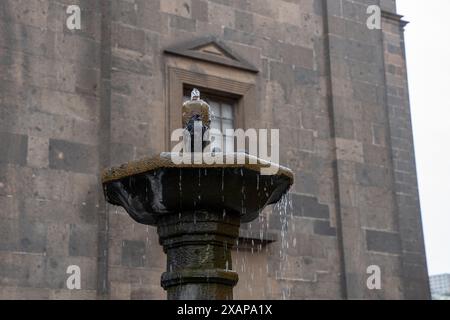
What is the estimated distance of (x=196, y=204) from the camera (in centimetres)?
796

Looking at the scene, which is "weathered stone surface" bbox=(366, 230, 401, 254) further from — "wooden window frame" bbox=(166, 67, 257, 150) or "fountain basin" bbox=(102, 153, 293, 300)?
"fountain basin" bbox=(102, 153, 293, 300)

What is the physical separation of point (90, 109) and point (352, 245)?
491 centimetres

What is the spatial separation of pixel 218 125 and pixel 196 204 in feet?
17.6

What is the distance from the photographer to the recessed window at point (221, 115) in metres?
13.1

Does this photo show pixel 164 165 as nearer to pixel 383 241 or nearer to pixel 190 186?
pixel 190 186

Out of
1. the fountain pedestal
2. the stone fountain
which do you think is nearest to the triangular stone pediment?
the stone fountain

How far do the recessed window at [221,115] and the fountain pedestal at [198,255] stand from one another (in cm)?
497

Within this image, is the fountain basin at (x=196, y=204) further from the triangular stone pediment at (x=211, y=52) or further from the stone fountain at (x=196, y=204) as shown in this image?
the triangular stone pediment at (x=211, y=52)

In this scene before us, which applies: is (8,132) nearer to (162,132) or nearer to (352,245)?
(162,132)

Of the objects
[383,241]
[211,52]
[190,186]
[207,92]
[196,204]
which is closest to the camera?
[190,186]

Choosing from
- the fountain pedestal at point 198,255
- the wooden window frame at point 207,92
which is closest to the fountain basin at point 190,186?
the fountain pedestal at point 198,255

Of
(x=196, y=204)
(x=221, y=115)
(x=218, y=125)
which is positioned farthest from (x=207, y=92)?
(x=196, y=204)

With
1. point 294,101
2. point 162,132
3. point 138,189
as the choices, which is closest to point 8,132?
point 162,132

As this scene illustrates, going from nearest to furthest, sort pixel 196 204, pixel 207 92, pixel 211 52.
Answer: pixel 196 204, pixel 207 92, pixel 211 52
